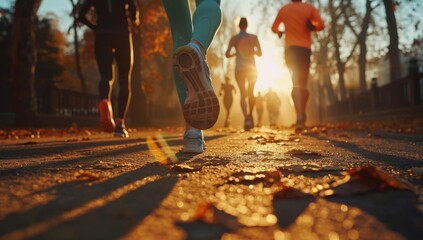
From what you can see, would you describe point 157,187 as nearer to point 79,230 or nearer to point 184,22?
point 79,230

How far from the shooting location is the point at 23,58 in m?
12.0

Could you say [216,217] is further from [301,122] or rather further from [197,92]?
[301,122]

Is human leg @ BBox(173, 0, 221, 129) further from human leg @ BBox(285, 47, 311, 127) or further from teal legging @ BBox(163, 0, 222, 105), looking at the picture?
human leg @ BBox(285, 47, 311, 127)

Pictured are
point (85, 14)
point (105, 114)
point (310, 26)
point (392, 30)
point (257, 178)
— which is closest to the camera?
point (257, 178)

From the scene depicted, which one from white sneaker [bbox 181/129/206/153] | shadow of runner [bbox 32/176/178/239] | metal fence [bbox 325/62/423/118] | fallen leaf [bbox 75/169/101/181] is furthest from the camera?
metal fence [bbox 325/62/423/118]

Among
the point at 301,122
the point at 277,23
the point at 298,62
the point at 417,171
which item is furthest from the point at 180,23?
the point at 301,122

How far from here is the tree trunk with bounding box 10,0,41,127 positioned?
12.0 metres

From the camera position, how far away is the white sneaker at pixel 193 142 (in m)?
2.90

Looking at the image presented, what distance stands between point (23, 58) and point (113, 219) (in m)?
12.2

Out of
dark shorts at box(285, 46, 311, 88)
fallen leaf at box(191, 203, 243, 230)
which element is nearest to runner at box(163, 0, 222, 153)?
fallen leaf at box(191, 203, 243, 230)

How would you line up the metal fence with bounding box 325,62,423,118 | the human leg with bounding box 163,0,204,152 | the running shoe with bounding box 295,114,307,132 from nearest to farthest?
the human leg with bounding box 163,0,204,152
the running shoe with bounding box 295,114,307,132
the metal fence with bounding box 325,62,423,118

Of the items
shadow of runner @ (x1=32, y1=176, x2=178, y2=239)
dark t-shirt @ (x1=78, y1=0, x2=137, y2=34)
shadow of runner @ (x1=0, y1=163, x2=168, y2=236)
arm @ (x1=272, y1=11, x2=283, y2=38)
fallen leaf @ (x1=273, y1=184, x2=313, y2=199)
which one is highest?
arm @ (x1=272, y1=11, x2=283, y2=38)

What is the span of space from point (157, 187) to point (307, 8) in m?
6.17

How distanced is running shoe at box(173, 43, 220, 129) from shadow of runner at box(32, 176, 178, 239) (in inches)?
45.6
